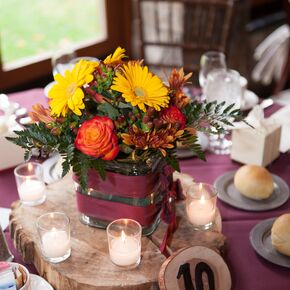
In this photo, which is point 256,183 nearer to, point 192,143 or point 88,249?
point 192,143

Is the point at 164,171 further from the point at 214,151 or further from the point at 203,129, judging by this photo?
the point at 214,151

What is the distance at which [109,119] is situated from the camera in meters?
1.17

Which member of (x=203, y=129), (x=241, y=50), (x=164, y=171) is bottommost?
(x=241, y=50)

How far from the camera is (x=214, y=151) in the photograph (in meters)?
1.80

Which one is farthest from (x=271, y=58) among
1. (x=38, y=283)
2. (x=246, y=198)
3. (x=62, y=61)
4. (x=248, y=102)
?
(x=38, y=283)

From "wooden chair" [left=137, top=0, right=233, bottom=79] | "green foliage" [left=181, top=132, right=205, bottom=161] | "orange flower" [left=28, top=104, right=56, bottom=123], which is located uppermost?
"orange flower" [left=28, top=104, right=56, bottom=123]

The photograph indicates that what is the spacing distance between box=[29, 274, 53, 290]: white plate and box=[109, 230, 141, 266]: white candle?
162 mm

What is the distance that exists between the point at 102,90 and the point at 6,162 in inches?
25.3

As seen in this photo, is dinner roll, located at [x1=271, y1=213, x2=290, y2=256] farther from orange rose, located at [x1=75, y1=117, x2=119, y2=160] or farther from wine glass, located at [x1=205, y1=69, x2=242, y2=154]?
wine glass, located at [x1=205, y1=69, x2=242, y2=154]

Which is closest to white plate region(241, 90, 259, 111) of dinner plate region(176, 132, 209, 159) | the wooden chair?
dinner plate region(176, 132, 209, 159)

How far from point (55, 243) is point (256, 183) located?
23.6 inches

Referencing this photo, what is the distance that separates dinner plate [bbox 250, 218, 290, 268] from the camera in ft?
4.28

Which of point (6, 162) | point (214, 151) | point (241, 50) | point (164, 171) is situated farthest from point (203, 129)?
point (241, 50)

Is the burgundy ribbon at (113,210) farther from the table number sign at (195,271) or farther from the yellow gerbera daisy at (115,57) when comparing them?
the yellow gerbera daisy at (115,57)
